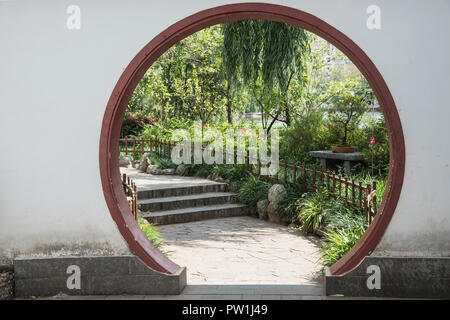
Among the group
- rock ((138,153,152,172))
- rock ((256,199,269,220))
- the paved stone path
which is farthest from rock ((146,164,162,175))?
rock ((256,199,269,220))

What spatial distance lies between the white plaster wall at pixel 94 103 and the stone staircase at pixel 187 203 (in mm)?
3566

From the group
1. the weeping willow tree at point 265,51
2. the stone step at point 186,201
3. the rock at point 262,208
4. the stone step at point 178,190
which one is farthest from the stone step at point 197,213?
the weeping willow tree at point 265,51

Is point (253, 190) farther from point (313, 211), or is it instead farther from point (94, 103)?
point (94, 103)

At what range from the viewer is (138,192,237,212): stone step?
8.84 metres

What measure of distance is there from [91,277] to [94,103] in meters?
1.66

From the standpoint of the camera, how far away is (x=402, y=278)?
436 centimetres

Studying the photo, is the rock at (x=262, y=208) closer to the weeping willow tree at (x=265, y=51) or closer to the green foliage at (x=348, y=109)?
the weeping willow tree at (x=265, y=51)

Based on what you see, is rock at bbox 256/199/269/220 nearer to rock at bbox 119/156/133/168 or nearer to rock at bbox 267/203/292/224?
rock at bbox 267/203/292/224

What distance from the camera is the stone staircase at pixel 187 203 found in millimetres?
8664

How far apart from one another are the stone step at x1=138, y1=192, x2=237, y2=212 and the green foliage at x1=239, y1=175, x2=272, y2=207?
0.86 feet

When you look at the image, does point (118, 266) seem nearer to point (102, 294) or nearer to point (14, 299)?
point (102, 294)

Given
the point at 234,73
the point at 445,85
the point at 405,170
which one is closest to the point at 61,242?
the point at 405,170

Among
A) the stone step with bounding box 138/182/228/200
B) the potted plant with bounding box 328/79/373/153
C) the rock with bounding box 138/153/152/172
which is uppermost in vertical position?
the potted plant with bounding box 328/79/373/153

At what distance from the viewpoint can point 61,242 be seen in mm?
4645
